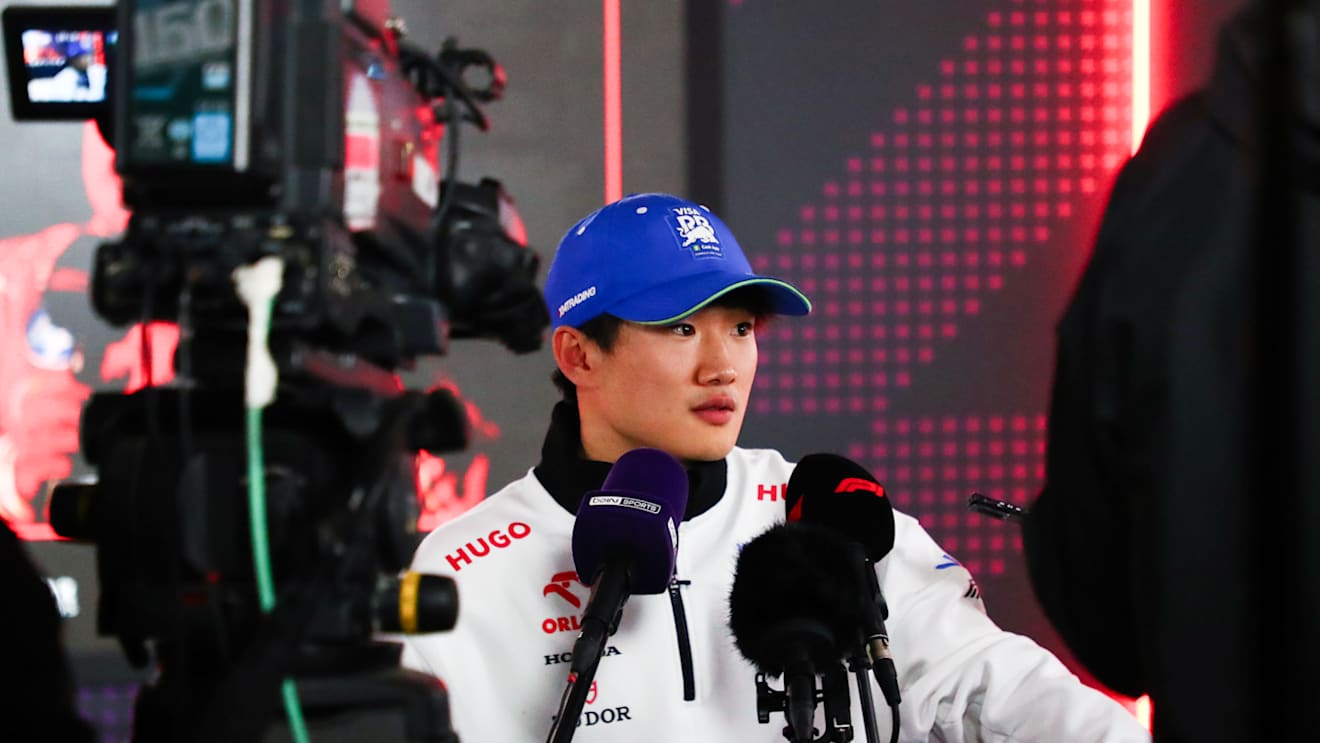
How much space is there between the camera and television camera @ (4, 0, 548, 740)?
88 centimetres

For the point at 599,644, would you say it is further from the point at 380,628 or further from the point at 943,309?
the point at 943,309

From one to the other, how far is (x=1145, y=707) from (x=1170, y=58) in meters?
1.55

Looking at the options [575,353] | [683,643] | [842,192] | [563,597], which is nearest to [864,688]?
[683,643]

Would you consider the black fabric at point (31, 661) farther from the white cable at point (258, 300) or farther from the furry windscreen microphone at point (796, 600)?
the furry windscreen microphone at point (796, 600)

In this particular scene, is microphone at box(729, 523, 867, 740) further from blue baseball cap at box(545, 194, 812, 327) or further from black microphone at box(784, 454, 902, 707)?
blue baseball cap at box(545, 194, 812, 327)

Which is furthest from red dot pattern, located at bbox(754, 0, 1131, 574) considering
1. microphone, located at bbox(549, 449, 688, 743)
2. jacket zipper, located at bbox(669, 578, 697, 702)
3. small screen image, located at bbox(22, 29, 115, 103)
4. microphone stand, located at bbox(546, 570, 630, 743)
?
small screen image, located at bbox(22, 29, 115, 103)

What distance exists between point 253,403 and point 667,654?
813 millimetres

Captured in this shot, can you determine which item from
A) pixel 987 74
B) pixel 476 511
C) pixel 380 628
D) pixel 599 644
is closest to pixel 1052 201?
pixel 987 74

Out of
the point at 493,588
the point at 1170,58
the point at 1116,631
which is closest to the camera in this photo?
the point at 1116,631

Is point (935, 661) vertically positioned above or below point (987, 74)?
below

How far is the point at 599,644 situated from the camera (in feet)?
3.57

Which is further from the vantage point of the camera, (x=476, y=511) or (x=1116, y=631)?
(x=476, y=511)

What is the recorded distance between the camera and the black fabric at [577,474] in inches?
66.1

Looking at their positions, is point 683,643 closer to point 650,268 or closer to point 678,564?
point 678,564
